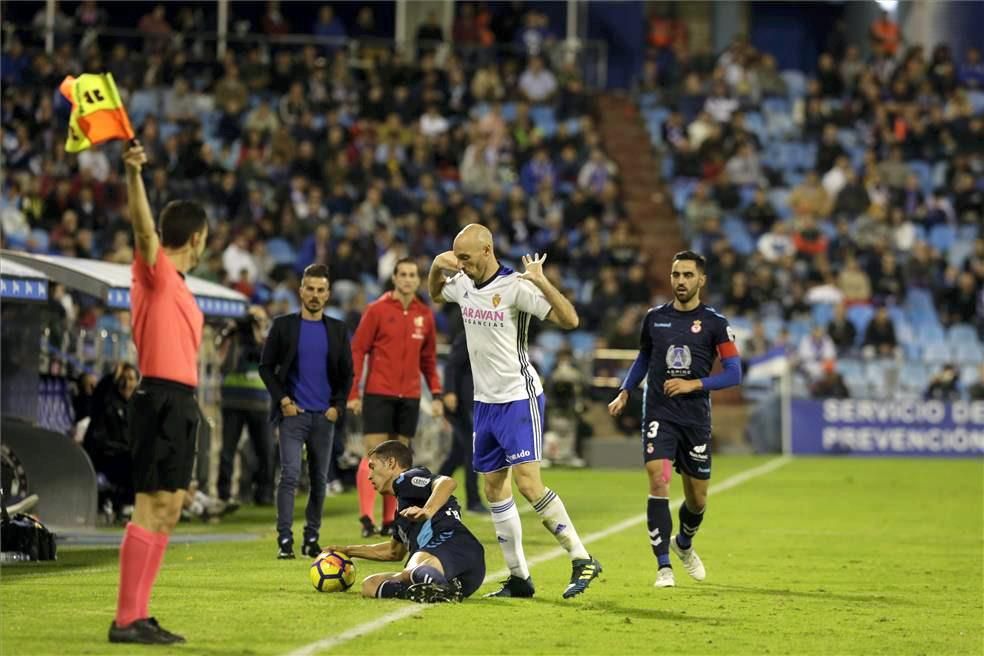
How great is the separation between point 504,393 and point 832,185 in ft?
86.6

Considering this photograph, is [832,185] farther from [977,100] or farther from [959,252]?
[977,100]

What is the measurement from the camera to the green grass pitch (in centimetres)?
838

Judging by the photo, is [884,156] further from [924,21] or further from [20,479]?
[20,479]

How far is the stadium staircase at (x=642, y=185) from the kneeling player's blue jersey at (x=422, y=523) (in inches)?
894

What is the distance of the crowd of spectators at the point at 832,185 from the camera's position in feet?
106

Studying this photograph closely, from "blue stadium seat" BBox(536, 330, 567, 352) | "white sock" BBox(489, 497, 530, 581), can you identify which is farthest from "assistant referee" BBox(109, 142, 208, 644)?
"blue stadium seat" BBox(536, 330, 567, 352)

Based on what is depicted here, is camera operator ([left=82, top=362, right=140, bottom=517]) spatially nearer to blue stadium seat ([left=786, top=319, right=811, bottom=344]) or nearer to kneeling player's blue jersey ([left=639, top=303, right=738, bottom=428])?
kneeling player's blue jersey ([left=639, top=303, right=738, bottom=428])

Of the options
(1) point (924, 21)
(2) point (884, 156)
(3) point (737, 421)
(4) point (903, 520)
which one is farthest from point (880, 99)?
(4) point (903, 520)

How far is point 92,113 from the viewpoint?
7848 millimetres

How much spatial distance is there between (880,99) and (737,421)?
11065mm

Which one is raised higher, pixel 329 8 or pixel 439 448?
pixel 329 8

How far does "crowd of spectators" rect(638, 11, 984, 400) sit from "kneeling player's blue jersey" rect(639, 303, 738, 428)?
63.9 ft

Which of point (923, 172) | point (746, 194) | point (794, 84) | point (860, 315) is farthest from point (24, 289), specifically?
point (794, 84)

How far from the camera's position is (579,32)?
40625mm
